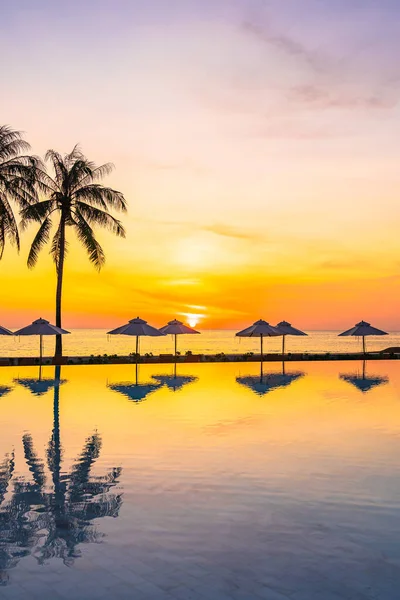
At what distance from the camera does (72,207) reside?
3166cm

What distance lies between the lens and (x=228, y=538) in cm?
676

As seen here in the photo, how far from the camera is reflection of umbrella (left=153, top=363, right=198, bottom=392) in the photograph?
70.9ft

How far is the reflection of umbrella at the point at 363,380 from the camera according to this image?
71.5 ft

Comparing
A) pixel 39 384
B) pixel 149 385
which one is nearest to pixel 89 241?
pixel 39 384

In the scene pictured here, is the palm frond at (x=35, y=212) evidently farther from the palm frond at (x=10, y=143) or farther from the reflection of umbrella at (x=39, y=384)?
the reflection of umbrella at (x=39, y=384)

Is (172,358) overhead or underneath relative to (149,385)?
overhead

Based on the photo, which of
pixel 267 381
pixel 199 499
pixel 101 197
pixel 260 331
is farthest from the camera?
pixel 260 331

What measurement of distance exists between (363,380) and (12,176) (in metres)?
19.3

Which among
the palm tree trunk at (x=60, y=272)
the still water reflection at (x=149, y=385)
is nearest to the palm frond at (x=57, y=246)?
the palm tree trunk at (x=60, y=272)

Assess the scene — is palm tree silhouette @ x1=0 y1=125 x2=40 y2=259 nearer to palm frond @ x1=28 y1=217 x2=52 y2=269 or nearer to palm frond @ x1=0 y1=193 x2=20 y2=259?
palm frond @ x1=0 y1=193 x2=20 y2=259

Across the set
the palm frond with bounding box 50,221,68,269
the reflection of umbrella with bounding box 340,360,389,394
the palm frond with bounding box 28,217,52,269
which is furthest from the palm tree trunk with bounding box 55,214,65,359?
the reflection of umbrella with bounding box 340,360,389,394

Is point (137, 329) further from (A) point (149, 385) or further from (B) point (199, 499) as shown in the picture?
(B) point (199, 499)

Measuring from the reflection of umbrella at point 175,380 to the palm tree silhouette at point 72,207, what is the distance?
8.53 metres

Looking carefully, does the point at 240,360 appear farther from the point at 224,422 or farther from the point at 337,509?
the point at 337,509
